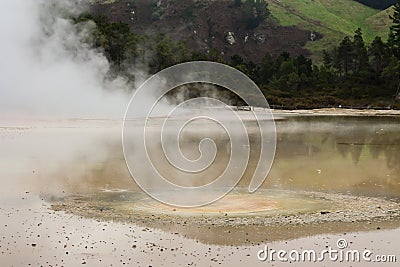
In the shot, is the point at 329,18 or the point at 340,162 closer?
the point at 340,162

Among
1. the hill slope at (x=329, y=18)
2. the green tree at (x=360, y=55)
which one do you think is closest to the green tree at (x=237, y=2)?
the hill slope at (x=329, y=18)

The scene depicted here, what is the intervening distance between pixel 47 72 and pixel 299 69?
4857 cm

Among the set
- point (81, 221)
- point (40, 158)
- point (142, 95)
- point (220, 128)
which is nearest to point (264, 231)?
point (81, 221)

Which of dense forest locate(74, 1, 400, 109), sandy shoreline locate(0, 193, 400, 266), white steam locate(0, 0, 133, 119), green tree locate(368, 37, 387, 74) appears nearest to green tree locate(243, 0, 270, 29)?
dense forest locate(74, 1, 400, 109)

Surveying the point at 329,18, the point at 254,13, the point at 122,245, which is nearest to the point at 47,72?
the point at 122,245

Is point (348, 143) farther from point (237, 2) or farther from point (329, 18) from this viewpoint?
point (329, 18)

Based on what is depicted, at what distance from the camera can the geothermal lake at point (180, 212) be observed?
973cm

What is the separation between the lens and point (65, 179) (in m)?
16.7

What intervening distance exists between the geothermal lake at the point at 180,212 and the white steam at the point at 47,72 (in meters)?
22.3

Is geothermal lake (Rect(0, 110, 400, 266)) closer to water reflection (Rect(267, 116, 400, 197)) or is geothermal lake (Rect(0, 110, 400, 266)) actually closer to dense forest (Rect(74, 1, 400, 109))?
water reflection (Rect(267, 116, 400, 197))

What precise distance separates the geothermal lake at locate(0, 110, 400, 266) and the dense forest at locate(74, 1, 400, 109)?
4038 cm

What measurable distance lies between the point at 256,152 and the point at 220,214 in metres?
12.0

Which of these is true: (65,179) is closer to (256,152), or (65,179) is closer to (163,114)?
(256,152)

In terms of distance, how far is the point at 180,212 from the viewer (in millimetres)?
12523
